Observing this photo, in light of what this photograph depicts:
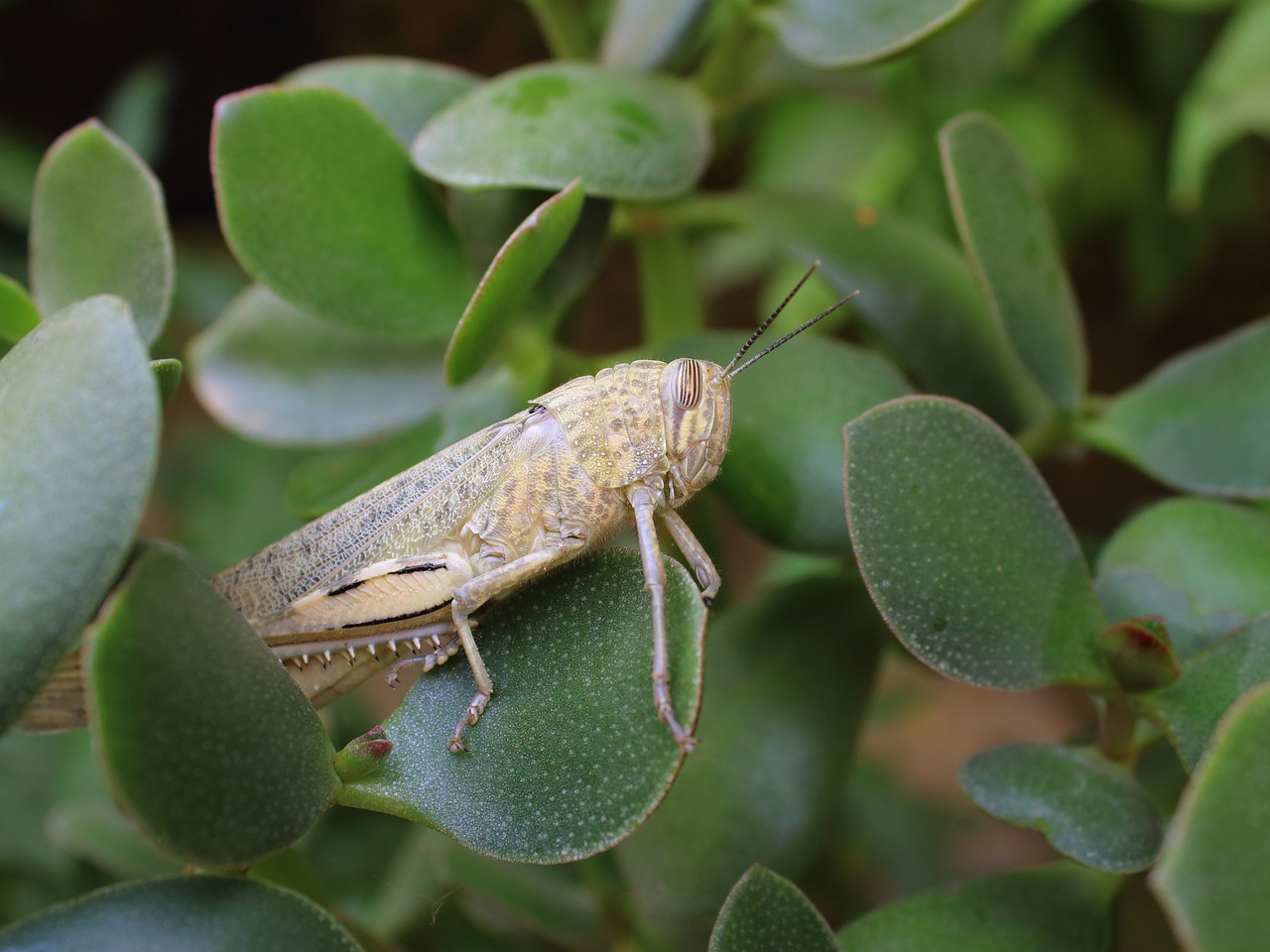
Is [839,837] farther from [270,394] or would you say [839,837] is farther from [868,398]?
[270,394]

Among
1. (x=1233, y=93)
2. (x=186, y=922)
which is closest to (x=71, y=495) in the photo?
(x=186, y=922)

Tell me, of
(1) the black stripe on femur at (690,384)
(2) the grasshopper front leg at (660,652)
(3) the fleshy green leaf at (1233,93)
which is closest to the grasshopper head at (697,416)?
(1) the black stripe on femur at (690,384)

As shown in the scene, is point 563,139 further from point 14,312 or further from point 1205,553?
point 1205,553

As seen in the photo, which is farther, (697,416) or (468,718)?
(697,416)

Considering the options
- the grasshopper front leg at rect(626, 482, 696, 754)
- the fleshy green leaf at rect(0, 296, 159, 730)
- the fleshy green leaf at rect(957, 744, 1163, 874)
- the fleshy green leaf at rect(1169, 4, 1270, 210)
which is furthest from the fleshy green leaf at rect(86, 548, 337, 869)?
the fleshy green leaf at rect(1169, 4, 1270, 210)

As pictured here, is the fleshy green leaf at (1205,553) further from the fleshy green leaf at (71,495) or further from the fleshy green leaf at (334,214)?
the fleshy green leaf at (71,495)

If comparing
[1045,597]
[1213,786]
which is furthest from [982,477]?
[1213,786]
